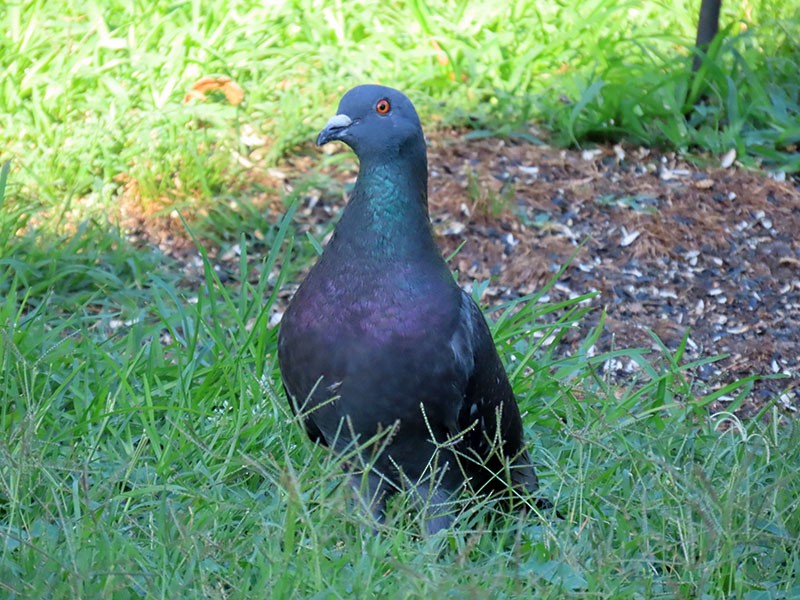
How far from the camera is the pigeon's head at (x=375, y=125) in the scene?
8.72ft

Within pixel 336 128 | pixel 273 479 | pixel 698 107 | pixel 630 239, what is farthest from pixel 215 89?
pixel 273 479

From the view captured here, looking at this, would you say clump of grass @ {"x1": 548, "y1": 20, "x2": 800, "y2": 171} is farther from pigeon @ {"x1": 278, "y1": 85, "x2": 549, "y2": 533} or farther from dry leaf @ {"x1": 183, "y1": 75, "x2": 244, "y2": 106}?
pigeon @ {"x1": 278, "y1": 85, "x2": 549, "y2": 533}

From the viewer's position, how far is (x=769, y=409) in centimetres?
362

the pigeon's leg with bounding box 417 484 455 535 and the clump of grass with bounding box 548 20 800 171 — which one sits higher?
the clump of grass with bounding box 548 20 800 171

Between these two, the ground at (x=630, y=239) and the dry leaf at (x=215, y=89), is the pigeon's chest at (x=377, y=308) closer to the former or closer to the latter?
the ground at (x=630, y=239)

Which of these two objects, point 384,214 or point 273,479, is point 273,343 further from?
point 273,479

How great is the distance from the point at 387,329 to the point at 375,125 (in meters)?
0.46

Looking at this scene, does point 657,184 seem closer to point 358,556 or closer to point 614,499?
point 614,499

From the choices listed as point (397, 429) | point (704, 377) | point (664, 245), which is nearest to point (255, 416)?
point (397, 429)

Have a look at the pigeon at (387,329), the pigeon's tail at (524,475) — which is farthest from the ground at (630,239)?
the pigeon at (387,329)

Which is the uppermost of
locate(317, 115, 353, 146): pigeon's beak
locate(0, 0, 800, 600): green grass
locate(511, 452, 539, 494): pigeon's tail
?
locate(317, 115, 353, 146): pigeon's beak

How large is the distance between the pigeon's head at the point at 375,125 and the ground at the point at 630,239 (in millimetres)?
1439

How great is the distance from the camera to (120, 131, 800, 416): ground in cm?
398

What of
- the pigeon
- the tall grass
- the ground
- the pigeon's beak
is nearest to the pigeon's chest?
the pigeon
